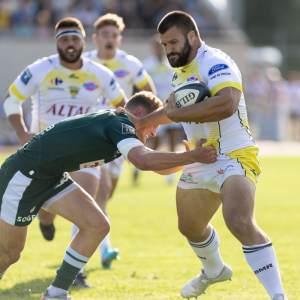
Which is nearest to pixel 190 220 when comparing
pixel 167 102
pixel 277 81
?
pixel 167 102

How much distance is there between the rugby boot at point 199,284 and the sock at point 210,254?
37mm

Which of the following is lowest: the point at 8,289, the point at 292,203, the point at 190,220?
the point at 292,203

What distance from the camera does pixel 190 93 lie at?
163 inches

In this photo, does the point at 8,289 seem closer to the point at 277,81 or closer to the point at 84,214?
the point at 84,214

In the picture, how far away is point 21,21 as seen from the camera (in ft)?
74.2

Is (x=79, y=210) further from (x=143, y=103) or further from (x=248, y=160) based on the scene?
(x=248, y=160)

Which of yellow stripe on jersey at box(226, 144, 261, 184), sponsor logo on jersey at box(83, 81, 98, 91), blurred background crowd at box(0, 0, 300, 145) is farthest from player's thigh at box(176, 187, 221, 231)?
blurred background crowd at box(0, 0, 300, 145)

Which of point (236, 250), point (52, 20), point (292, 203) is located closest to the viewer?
point (236, 250)

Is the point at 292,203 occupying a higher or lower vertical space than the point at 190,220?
lower

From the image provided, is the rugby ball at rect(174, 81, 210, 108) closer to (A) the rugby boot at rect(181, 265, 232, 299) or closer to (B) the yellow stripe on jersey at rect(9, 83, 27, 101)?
(A) the rugby boot at rect(181, 265, 232, 299)

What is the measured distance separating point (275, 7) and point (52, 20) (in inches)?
913

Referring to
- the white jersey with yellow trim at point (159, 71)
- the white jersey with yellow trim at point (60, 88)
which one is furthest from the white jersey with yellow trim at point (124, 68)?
the white jersey with yellow trim at point (159, 71)

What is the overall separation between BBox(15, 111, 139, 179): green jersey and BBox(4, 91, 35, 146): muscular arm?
55.8 inches

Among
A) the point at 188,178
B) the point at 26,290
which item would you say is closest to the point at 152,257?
the point at 26,290
